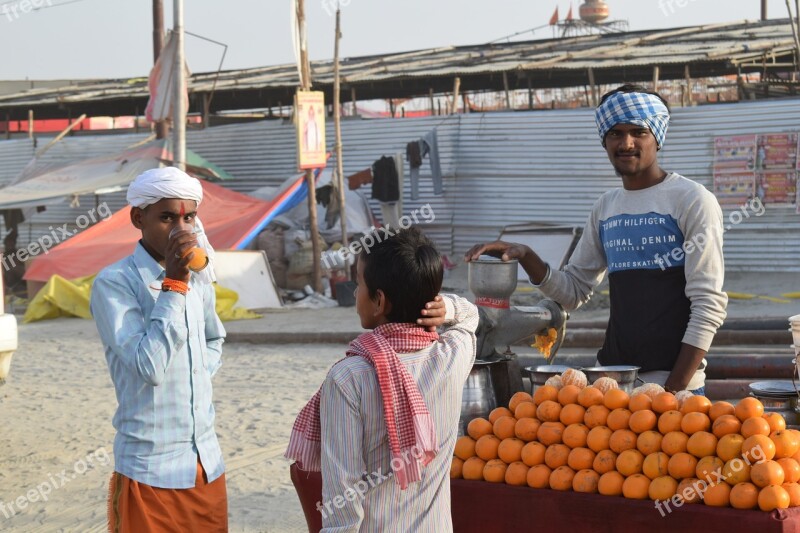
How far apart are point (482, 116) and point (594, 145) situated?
220 centimetres

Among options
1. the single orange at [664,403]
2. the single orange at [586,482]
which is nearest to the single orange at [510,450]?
the single orange at [586,482]

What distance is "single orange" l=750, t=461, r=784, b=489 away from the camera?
2596 mm

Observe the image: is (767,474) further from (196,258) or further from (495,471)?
(196,258)

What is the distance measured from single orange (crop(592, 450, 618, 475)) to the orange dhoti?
1.14 meters

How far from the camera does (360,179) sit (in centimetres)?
1761

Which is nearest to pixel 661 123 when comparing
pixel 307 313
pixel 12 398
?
pixel 12 398

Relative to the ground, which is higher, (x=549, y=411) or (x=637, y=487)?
(x=549, y=411)

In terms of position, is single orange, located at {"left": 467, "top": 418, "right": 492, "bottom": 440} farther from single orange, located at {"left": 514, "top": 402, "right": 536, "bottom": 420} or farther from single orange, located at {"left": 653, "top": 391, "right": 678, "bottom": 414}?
single orange, located at {"left": 653, "top": 391, "right": 678, "bottom": 414}

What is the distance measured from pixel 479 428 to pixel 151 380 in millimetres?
1072

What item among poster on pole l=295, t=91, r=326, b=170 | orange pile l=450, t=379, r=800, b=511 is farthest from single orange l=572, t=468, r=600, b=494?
poster on pole l=295, t=91, r=326, b=170

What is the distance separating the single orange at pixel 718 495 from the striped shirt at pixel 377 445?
78 cm

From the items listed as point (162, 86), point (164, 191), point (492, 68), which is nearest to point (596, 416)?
point (164, 191)

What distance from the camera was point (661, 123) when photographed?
10.5ft

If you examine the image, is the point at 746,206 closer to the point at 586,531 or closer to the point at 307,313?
the point at 307,313
